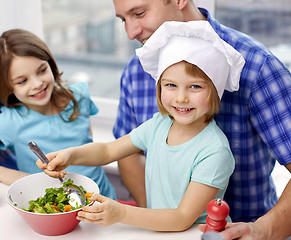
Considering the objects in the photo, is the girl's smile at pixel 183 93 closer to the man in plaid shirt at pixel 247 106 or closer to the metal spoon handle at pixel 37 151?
the man in plaid shirt at pixel 247 106

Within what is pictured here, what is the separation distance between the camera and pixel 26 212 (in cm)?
111

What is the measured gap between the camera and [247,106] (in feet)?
4.61

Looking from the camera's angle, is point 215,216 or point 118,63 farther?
point 118,63

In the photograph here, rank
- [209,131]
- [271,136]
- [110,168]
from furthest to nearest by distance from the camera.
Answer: [110,168], [271,136], [209,131]

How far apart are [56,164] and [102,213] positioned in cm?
26

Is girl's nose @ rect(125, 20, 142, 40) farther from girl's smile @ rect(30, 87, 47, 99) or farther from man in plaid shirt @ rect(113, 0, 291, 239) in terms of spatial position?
girl's smile @ rect(30, 87, 47, 99)

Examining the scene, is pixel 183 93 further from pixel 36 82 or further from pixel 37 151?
pixel 36 82

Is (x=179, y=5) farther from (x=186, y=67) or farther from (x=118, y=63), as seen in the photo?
(x=118, y=63)

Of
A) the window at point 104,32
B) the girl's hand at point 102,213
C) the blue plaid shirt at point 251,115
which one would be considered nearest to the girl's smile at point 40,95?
the blue plaid shirt at point 251,115

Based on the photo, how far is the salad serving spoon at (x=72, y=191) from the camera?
1.23m

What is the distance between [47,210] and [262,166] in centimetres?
77

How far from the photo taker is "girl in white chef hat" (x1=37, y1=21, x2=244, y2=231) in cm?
113

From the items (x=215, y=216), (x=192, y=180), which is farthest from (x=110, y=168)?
(x=215, y=216)

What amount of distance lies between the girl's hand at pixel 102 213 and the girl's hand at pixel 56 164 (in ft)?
0.65
